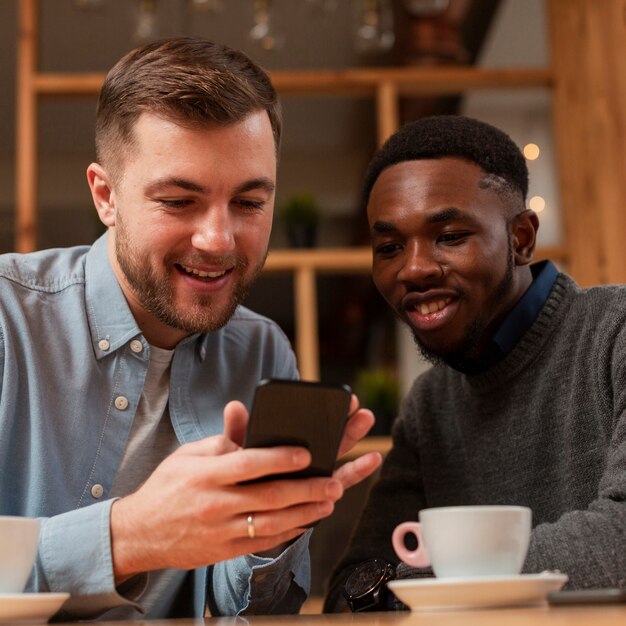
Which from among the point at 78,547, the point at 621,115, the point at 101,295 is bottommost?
the point at 78,547

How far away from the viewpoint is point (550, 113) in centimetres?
336

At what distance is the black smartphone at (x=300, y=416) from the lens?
801 millimetres

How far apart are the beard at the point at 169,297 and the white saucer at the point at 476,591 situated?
0.61 m

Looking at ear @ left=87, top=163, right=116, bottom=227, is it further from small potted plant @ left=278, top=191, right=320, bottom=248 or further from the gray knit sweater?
small potted plant @ left=278, top=191, right=320, bottom=248

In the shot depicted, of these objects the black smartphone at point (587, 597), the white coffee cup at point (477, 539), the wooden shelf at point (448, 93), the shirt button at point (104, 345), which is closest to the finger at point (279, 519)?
the white coffee cup at point (477, 539)

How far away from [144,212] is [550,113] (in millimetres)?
2363

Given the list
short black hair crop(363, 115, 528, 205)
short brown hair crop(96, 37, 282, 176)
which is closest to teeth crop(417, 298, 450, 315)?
short black hair crop(363, 115, 528, 205)

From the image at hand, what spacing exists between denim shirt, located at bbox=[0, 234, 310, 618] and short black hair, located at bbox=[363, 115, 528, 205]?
1.34ft

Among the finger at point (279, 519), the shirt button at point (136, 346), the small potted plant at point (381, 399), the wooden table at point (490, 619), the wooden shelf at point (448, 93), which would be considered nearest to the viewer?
the wooden table at point (490, 619)

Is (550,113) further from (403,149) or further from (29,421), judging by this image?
(29,421)

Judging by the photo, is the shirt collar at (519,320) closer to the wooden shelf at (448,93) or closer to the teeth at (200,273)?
the teeth at (200,273)

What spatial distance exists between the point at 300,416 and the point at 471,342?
2.13 feet

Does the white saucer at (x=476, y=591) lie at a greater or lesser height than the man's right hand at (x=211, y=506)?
lesser

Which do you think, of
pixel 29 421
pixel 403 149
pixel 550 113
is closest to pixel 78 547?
pixel 29 421
